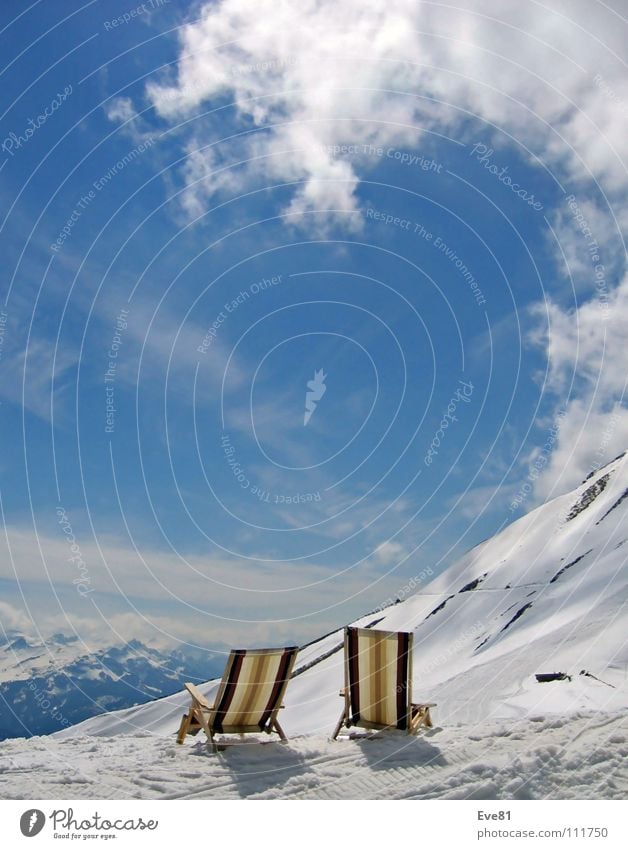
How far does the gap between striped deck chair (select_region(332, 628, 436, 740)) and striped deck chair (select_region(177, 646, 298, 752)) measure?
2.51 feet

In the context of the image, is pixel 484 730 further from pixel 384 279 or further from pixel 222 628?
pixel 384 279

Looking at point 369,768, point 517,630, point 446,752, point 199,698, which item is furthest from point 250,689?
point 517,630

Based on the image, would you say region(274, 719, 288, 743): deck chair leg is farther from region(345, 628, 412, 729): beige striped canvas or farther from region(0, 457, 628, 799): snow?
region(345, 628, 412, 729): beige striped canvas

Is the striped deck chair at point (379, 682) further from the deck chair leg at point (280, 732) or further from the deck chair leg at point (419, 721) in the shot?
the deck chair leg at point (280, 732)

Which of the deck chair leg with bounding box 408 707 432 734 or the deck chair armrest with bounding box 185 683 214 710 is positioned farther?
the deck chair leg with bounding box 408 707 432 734

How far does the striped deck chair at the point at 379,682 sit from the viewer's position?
846 centimetres

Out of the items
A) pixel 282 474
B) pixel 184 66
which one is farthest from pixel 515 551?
pixel 184 66

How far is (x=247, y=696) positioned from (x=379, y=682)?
5.24ft

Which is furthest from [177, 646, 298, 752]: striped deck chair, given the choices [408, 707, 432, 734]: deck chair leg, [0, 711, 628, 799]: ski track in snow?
[408, 707, 432, 734]: deck chair leg

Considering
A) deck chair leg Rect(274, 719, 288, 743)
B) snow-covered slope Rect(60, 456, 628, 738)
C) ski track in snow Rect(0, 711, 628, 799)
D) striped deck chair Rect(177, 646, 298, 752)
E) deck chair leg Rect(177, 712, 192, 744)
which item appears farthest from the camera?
snow-covered slope Rect(60, 456, 628, 738)

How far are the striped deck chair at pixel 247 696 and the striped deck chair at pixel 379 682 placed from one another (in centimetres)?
76

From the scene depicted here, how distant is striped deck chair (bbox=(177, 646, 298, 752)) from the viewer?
814 cm

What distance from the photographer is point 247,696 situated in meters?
8.25
